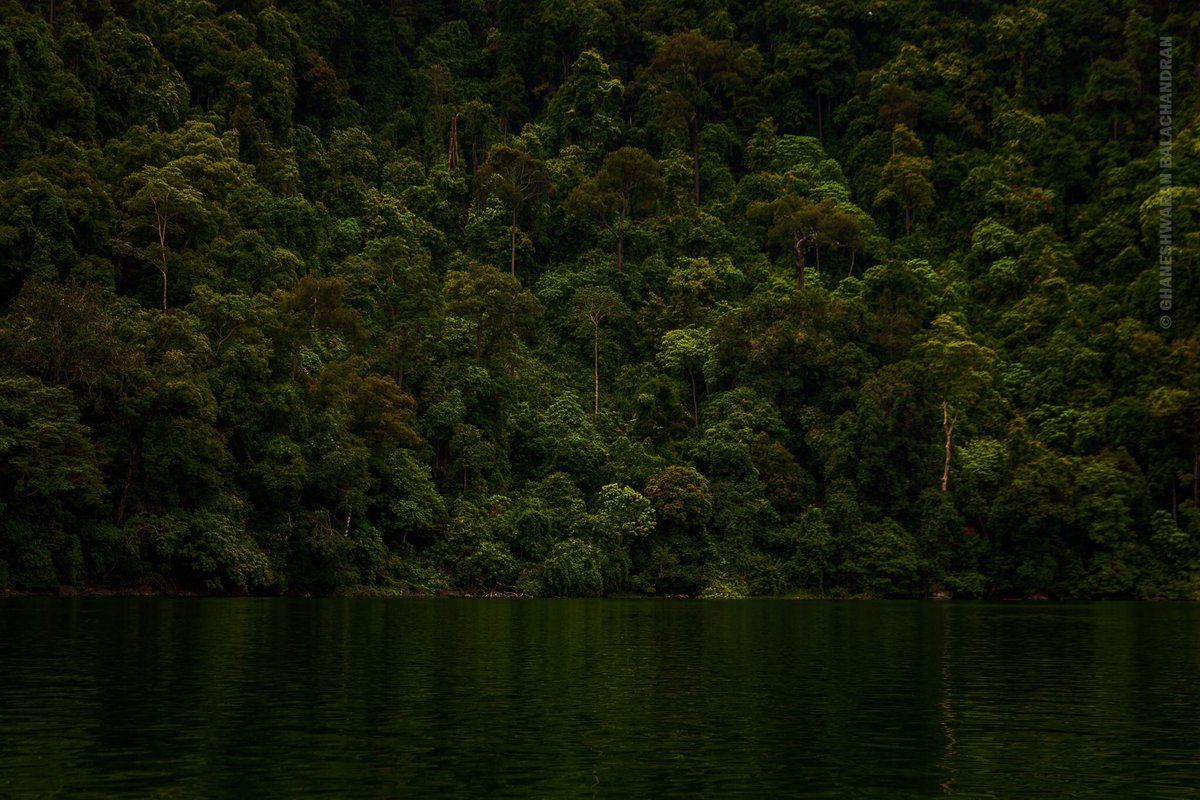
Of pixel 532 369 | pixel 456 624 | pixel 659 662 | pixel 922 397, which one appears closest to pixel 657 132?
pixel 532 369

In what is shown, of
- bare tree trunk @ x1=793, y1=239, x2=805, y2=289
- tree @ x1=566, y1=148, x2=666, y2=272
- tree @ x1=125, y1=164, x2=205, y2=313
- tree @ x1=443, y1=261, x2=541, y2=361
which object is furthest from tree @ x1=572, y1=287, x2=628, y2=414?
tree @ x1=125, y1=164, x2=205, y2=313

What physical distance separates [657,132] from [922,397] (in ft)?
144

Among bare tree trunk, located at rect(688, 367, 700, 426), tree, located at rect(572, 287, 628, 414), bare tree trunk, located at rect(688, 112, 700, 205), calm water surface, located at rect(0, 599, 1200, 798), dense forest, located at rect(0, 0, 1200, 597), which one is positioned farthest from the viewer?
bare tree trunk, located at rect(688, 112, 700, 205)

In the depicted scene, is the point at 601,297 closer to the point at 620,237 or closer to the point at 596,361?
the point at 596,361

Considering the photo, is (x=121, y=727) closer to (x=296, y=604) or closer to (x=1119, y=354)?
(x=296, y=604)

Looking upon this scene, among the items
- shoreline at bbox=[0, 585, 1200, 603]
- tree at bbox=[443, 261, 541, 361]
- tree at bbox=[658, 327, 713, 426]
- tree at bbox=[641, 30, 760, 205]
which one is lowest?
shoreline at bbox=[0, 585, 1200, 603]

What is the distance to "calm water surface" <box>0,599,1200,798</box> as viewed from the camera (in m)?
14.8

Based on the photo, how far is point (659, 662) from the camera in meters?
29.9

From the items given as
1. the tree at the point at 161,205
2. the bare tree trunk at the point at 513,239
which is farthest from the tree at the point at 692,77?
the tree at the point at 161,205

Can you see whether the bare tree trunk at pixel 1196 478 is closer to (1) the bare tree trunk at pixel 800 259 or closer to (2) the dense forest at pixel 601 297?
(2) the dense forest at pixel 601 297

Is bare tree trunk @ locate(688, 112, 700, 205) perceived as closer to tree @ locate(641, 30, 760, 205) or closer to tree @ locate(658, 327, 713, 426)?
tree @ locate(641, 30, 760, 205)

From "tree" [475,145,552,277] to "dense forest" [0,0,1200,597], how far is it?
0.33 meters

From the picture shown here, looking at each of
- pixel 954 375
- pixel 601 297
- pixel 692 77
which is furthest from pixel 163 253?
pixel 692 77

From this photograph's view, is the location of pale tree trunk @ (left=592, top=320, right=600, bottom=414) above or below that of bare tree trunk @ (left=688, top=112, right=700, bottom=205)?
below
